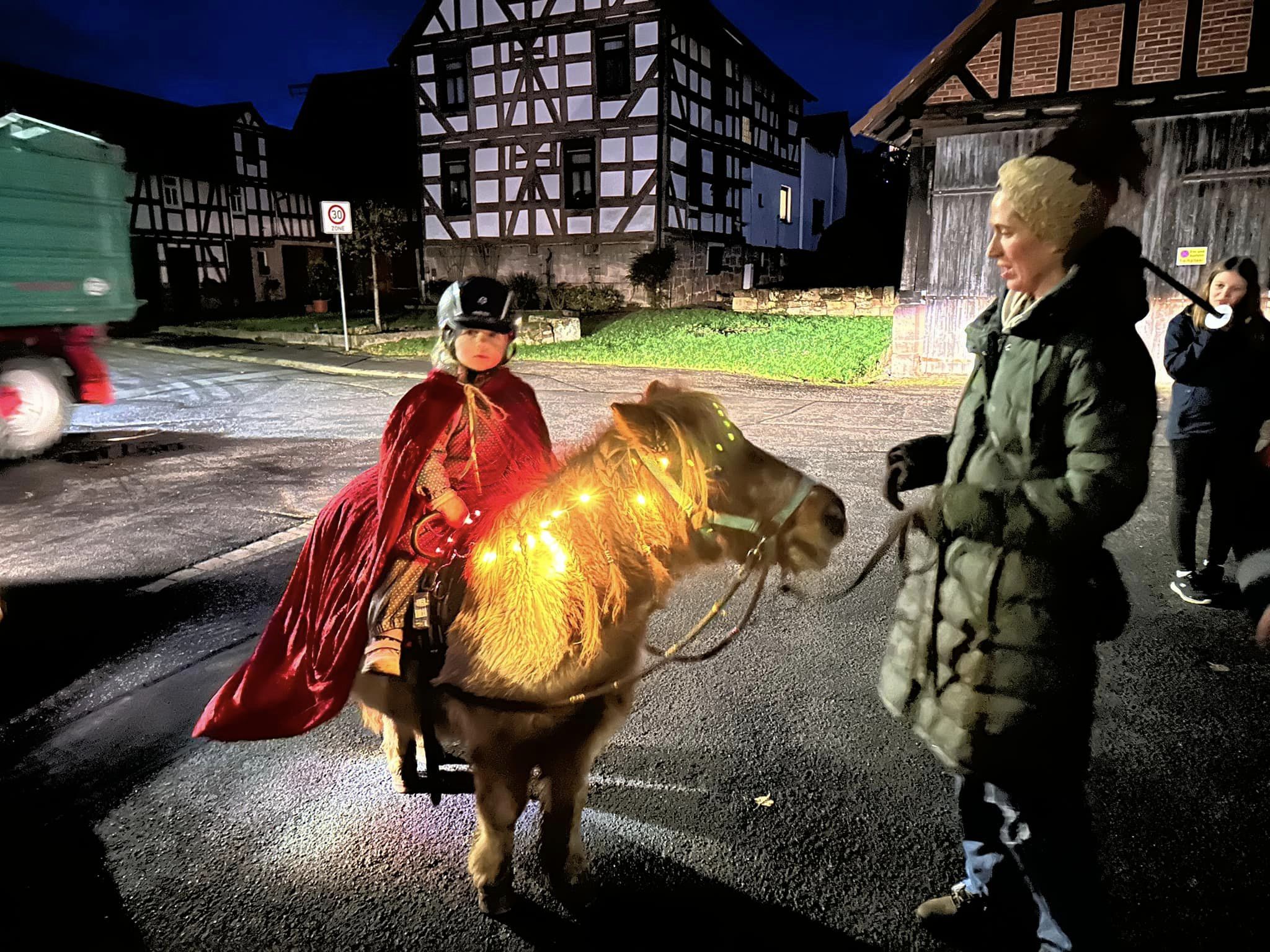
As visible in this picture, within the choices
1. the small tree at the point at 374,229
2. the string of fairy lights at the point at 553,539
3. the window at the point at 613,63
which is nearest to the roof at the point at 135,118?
the small tree at the point at 374,229

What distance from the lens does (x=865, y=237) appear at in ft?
121

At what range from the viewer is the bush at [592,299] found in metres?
25.8

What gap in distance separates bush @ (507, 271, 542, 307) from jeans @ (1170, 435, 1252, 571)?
22713 mm

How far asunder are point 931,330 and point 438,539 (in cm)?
1300

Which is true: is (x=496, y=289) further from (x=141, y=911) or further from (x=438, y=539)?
(x=141, y=911)

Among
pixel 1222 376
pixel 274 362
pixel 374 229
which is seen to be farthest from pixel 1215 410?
pixel 374 229

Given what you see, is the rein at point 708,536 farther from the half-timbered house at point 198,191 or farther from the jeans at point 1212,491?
the half-timbered house at point 198,191

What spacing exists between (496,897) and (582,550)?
133cm

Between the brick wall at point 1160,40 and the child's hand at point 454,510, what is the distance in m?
14.0

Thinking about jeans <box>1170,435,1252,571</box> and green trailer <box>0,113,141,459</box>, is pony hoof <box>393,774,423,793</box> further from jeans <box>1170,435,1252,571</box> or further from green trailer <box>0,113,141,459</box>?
green trailer <box>0,113,141,459</box>

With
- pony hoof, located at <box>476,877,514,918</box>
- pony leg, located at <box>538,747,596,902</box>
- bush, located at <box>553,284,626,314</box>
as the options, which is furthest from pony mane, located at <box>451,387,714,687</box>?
bush, located at <box>553,284,626,314</box>

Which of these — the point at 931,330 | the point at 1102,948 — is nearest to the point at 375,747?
the point at 1102,948

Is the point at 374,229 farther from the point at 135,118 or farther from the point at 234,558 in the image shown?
the point at 234,558

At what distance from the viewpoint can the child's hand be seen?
2.59 m
